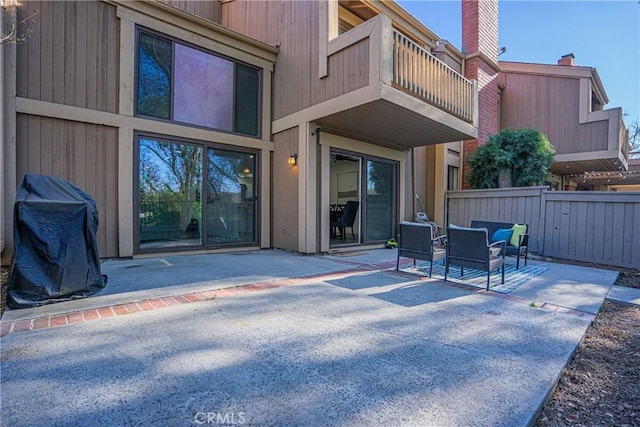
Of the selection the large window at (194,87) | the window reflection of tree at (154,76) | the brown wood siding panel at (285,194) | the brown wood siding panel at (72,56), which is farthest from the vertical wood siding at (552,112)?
the brown wood siding panel at (72,56)

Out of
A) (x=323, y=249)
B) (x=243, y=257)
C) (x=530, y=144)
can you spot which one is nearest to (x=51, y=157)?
(x=243, y=257)

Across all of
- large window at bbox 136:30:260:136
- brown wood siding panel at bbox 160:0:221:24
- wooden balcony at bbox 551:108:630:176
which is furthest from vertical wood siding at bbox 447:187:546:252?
brown wood siding panel at bbox 160:0:221:24

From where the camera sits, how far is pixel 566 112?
954 cm

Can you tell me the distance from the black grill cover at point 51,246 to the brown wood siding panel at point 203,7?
6096 mm

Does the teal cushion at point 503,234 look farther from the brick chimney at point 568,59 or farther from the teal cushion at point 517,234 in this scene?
the brick chimney at point 568,59

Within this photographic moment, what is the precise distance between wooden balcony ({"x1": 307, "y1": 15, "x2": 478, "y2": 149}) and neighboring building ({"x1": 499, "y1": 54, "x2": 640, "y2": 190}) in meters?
4.49

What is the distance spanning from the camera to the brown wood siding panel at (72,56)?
14.9 ft

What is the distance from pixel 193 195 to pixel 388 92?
3.83 metres

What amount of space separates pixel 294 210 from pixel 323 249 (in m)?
0.97

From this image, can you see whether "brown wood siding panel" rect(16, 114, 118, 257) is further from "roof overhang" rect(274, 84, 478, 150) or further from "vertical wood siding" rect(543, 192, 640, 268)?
"vertical wood siding" rect(543, 192, 640, 268)

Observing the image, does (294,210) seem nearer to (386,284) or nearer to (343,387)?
(386,284)

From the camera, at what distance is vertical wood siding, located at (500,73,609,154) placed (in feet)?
29.9

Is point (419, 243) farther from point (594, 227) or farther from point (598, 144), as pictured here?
point (598, 144)

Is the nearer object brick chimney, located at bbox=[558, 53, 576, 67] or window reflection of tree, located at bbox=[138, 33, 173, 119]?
window reflection of tree, located at bbox=[138, 33, 173, 119]
